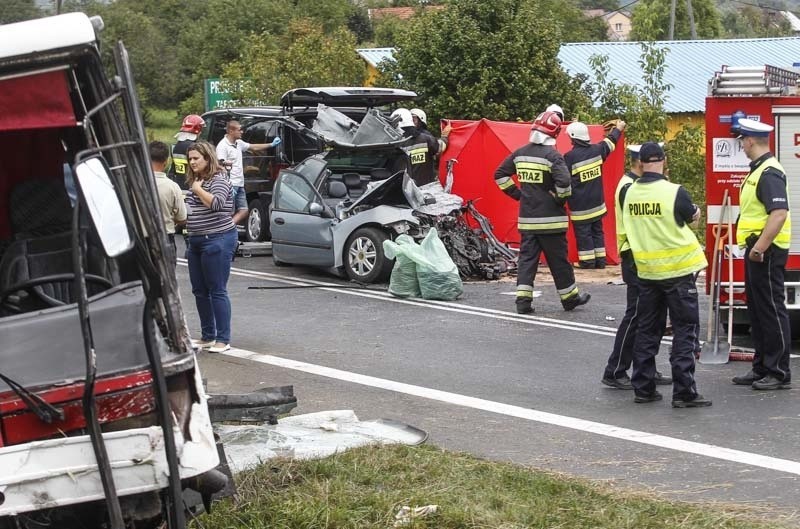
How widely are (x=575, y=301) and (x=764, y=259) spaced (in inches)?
147

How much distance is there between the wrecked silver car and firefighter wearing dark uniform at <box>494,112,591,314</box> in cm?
228

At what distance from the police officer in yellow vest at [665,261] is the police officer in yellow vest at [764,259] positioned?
2.55 ft

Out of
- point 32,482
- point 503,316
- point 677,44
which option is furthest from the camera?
point 677,44

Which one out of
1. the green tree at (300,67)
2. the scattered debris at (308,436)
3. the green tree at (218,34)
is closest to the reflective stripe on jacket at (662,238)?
the scattered debris at (308,436)

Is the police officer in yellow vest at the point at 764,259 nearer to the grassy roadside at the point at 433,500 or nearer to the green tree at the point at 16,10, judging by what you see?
the grassy roadside at the point at 433,500

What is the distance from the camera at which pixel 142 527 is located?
17.6 feet

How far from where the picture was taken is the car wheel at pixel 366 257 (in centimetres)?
1423

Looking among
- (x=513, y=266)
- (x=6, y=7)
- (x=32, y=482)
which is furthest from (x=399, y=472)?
(x=6, y=7)

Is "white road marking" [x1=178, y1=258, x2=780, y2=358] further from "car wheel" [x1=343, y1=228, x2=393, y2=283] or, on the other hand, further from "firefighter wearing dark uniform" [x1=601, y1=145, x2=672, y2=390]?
"firefighter wearing dark uniform" [x1=601, y1=145, x2=672, y2=390]

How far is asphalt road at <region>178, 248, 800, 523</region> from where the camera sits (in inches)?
278

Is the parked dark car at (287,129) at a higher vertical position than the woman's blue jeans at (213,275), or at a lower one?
higher

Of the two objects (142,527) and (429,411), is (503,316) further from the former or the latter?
(142,527)

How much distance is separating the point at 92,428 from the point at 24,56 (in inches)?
57.7

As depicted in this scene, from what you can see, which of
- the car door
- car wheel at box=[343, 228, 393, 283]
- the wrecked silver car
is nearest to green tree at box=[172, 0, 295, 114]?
the wrecked silver car
